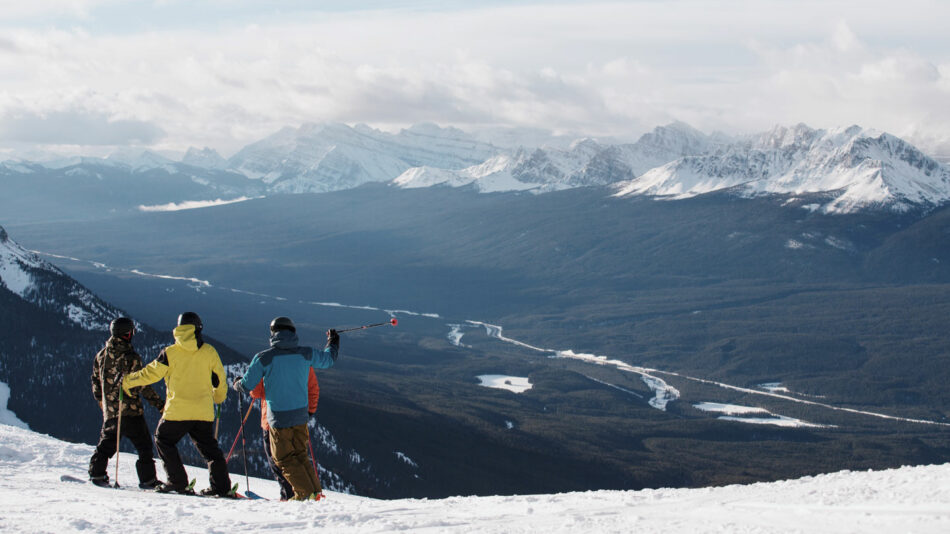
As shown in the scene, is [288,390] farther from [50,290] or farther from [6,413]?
[50,290]

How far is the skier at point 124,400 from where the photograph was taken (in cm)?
2036

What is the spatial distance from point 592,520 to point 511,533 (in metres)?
1.76

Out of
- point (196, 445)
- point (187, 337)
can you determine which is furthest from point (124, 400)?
point (187, 337)

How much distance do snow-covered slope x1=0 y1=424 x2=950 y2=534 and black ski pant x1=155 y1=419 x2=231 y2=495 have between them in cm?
77

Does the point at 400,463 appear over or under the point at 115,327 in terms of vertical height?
under

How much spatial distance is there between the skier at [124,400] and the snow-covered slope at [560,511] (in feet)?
2.53

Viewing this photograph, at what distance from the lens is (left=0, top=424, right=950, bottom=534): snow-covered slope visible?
616 inches

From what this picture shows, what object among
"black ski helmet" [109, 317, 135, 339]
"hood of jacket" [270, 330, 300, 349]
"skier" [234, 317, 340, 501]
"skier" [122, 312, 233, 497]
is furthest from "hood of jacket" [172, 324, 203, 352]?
"hood of jacket" [270, 330, 300, 349]

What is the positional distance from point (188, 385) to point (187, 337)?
105 centimetres

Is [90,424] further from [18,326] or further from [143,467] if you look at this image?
[143,467]

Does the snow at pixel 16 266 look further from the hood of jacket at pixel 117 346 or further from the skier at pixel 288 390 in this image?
the skier at pixel 288 390

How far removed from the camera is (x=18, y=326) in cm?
12638

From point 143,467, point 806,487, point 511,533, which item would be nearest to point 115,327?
point 143,467

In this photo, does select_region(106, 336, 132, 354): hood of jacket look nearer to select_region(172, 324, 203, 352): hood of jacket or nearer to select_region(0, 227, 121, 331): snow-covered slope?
select_region(172, 324, 203, 352): hood of jacket
